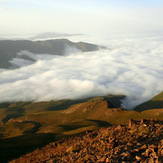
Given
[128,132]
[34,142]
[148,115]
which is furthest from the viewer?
[148,115]

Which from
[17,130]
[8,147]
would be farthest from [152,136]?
[17,130]

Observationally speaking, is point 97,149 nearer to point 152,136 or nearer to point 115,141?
point 115,141

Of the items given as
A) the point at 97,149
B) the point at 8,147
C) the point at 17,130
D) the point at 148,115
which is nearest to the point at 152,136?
the point at 97,149

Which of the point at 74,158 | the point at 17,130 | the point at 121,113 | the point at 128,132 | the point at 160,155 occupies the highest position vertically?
the point at 160,155

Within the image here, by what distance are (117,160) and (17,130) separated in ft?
613

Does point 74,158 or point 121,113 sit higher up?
point 74,158

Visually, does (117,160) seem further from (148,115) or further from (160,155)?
(148,115)

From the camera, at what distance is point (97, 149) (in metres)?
37.3

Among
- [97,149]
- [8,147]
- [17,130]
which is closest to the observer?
[97,149]

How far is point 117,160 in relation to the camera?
2625 centimetres

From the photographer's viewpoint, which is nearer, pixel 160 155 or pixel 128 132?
pixel 160 155

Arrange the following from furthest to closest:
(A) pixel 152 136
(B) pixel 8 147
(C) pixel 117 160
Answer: (B) pixel 8 147 < (A) pixel 152 136 < (C) pixel 117 160

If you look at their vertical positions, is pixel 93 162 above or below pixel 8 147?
above

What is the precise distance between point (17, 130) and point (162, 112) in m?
138
